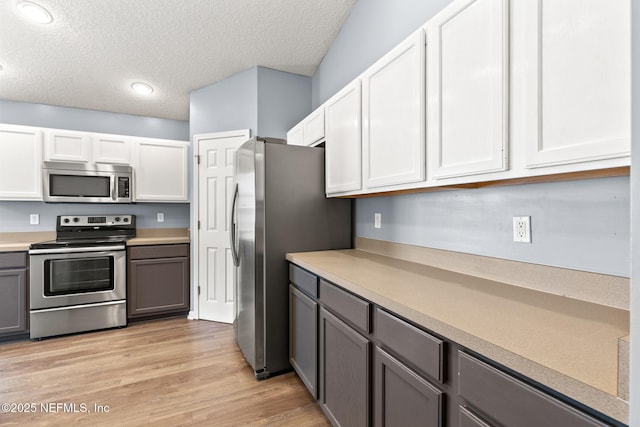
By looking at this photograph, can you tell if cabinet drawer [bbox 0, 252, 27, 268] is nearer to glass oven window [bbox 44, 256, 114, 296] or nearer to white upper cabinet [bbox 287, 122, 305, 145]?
glass oven window [bbox 44, 256, 114, 296]

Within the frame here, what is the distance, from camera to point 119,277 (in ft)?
10.7

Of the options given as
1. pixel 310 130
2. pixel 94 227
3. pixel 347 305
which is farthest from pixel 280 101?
pixel 94 227

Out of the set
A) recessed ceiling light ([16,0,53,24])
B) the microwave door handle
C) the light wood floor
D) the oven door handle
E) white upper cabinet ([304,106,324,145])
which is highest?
recessed ceiling light ([16,0,53,24])

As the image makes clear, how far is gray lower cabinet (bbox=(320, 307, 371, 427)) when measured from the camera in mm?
1326

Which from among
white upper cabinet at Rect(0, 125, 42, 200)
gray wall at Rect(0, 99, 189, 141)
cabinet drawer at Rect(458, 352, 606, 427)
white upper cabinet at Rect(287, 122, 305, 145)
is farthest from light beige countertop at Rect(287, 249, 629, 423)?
gray wall at Rect(0, 99, 189, 141)

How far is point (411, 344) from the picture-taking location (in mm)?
1026

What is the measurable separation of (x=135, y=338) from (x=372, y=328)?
2.75 m

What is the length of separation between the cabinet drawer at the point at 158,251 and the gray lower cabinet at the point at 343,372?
245 cm

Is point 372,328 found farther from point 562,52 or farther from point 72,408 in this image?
point 72,408

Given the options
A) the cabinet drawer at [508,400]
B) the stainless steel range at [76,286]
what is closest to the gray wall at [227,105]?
the stainless steel range at [76,286]

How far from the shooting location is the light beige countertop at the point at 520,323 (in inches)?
23.3

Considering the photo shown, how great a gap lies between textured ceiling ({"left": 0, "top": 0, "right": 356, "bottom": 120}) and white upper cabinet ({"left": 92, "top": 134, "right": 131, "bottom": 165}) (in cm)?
50

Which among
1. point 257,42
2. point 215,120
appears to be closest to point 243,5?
point 257,42

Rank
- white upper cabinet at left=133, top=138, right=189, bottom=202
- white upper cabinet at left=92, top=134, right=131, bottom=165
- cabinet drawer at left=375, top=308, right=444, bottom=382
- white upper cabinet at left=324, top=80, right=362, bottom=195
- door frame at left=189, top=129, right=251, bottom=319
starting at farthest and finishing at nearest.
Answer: white upper cabinet at left=133, top=138, right=189, bottom=202
white upper cabinet at left=92, top=134, right=131, bottom=165
door frame at left=189, top=129, right=251, bottom=319
white upper cabinet at left=324, top=80, right=362, bottom=195
cabinet drawer at left=375, top=308, right=444, bottom=382
